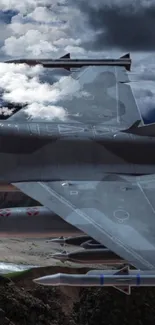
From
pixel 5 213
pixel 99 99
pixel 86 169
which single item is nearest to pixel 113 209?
pixel 86 169

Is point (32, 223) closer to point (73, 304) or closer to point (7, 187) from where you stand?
point (7, 187)

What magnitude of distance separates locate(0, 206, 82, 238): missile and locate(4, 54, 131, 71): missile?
24.9 feet

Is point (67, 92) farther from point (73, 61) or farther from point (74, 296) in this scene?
point (74, 296)

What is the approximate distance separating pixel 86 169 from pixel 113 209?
194 centimetres

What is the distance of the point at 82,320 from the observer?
17.0 m

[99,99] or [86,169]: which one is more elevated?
[99,99]

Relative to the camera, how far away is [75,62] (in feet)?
57.1

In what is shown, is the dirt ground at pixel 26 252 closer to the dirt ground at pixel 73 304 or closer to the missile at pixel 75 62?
the dirt ground at pixel 73 304

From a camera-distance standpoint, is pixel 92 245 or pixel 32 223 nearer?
pixel 92 245

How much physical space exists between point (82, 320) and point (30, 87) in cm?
952

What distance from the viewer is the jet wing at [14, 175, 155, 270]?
803cm

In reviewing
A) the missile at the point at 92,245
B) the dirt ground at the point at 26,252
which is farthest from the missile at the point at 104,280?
the dirt ground at the point at 26,252

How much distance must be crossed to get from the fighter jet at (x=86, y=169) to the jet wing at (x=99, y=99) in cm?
20

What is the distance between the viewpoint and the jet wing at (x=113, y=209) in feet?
26.3
